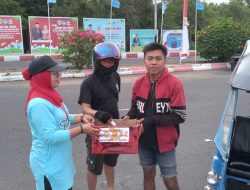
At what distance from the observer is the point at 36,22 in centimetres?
2069

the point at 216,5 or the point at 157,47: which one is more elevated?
the point at 216,5

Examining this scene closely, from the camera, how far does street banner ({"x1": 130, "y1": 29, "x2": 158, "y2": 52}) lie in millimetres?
25031

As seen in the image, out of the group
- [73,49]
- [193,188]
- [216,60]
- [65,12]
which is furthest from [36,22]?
[193,188]

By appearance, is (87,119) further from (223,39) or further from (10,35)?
A: (10,35)

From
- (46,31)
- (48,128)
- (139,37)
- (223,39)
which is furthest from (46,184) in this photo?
(139,37)

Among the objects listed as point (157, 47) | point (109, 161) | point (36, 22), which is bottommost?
point (109, 161)

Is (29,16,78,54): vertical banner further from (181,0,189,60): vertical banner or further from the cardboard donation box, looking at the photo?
the cardboard donation box

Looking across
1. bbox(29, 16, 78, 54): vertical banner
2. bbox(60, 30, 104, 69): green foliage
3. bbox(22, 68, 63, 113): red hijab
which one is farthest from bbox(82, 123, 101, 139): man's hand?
bbox(29, 16, 78, 54): vertical banner

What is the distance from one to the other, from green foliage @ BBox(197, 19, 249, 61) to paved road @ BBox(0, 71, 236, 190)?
6208 millimetres

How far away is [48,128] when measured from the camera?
2.43 metres

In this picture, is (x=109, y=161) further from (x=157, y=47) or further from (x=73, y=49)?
(x=73, y=49)

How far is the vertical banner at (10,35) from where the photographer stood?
19.8 meters

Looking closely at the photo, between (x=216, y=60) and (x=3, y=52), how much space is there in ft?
40.3

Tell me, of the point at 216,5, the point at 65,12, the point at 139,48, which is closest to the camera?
the point at 139,48
